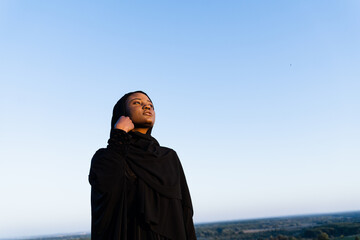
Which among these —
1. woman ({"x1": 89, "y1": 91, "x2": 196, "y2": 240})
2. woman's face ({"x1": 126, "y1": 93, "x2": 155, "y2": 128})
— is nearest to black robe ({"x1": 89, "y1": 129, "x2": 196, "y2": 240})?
woman ({"x1": 89, "y1": 91, "x2": 196, "y2": 240})

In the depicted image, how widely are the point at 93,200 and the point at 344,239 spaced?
5991 cm

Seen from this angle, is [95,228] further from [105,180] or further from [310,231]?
[310,231]

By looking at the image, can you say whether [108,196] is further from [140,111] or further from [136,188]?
[140,111]

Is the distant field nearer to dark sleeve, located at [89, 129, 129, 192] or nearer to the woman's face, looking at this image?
the woman's face

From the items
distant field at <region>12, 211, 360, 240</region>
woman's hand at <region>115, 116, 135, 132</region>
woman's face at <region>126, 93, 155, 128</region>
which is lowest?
distant field at <region>12, 211, 360, 240</region>

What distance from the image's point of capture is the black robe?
2508mm

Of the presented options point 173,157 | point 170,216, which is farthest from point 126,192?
point 173,157

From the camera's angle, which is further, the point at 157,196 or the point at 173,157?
the point at 173,157

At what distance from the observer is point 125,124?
280 cm

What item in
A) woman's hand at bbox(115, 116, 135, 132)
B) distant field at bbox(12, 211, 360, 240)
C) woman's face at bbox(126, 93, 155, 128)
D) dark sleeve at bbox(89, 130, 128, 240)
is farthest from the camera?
distant field at bbox(12, 211, 360, 240)

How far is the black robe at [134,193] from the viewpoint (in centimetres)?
251

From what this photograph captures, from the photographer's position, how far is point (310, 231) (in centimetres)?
6762

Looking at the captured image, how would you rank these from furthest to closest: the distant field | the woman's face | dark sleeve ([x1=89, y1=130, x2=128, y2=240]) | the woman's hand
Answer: the distant field
the woman's face
the woman's hand
dark sleeve ([x1=89, y1=130, x2=128, y2=240])

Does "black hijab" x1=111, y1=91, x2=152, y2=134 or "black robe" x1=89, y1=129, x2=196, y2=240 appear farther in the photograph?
"black hijab" x1=111, y1=91, x2=152, y2=134
